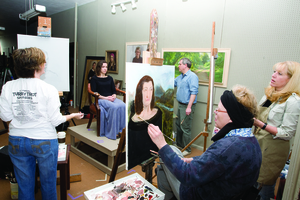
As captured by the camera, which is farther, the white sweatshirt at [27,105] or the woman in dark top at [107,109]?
the woman in dark top at [107,109]

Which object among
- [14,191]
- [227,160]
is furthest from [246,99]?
[14,191]

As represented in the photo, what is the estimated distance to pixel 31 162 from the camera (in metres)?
1.37

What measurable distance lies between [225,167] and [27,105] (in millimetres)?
1331

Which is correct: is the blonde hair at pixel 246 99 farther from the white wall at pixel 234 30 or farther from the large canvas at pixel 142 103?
the white wall at pixel 234 30

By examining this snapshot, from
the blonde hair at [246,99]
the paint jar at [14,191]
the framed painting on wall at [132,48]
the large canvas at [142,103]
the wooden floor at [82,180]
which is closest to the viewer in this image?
the blonde hair at [246,99]

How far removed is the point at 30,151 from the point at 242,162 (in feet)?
4.55

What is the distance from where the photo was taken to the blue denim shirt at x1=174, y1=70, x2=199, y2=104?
9.29 ft

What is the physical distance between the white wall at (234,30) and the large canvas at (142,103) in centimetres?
129

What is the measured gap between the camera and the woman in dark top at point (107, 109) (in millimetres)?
2854

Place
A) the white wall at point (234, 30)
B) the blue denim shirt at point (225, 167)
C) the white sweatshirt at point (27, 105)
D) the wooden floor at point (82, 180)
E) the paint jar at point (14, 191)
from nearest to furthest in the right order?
1. the blue denim shirt at point (225, 167)
2. the white sweatshirt at point (27, 105)
3. the paint jar at point (14, 191)
4. the wooden floor at point (82, 180)
5. the white wall at point (234, 30)

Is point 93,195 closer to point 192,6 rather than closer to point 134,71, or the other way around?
point 134,71

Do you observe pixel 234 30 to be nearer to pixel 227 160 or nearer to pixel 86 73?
pixel 227 160

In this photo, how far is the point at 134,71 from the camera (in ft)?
4.78

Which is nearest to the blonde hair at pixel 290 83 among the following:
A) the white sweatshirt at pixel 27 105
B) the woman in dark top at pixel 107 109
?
the white sweatshirt at pixel 27 105
